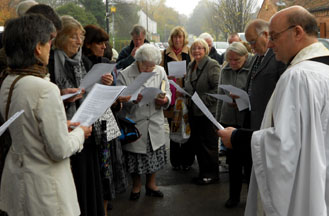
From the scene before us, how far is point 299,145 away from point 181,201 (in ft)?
9.28

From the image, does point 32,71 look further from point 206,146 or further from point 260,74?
point 206,146

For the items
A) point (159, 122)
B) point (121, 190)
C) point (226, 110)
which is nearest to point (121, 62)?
point (159, 122)

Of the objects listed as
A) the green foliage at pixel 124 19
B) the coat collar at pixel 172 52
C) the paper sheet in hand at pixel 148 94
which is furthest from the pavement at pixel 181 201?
the green foliage at pixel 124 19

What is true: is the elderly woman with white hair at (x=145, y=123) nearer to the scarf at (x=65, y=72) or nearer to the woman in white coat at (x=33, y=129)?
the scarf at (x=65, y=72)

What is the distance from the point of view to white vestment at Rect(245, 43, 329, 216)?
1.93 meters

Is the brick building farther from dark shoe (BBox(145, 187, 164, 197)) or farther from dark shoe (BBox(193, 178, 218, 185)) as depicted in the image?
dark shoe (BBox(145, 187, 164, 197))

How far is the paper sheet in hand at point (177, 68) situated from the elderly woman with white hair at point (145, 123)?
1.89 ft

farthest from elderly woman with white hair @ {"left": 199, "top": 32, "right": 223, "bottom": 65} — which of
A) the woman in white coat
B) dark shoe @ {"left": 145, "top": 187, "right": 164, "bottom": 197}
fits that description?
the woman in white coat

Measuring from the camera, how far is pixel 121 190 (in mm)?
3809

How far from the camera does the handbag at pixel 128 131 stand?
408cm

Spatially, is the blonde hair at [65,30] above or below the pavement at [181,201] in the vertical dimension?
Result: above

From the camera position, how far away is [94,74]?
3188 mm

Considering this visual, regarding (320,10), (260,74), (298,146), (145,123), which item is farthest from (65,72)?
(320,10)

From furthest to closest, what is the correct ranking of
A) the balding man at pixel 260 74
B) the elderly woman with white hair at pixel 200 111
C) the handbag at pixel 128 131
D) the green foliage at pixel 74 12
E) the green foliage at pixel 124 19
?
the green foliage at pixel 124 19
the green foliage at pixel 74 12
the elderly woman with white hair at pixel 200 111
the handbag at pixel 128 131
the balding man at pixel 260 74
